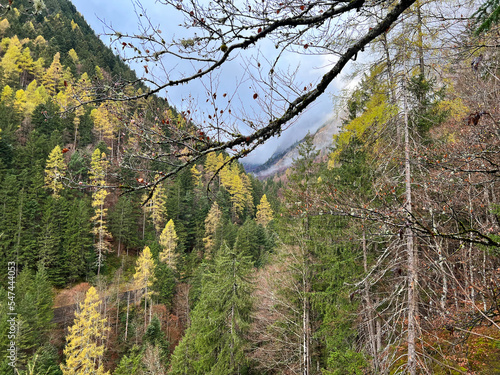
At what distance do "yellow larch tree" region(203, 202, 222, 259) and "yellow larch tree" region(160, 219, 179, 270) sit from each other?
4.67 meters

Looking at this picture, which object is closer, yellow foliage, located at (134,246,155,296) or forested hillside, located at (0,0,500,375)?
forested hillside, located at (0,0,500,375)

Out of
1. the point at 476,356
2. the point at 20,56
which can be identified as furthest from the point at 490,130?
the point at 20,56

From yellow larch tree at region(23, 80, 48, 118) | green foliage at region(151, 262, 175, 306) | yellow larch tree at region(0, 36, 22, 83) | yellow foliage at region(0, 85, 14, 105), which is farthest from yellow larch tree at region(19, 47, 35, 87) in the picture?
green foliage at region(151, 262, 175, 306)

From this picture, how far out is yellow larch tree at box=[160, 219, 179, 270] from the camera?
1144 inches

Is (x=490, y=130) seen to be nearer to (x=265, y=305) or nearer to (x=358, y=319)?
(x=358, y=319)

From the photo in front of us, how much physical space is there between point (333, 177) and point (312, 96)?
8.41m

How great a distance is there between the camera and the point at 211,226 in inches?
1407

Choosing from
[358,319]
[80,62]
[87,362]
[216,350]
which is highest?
[80,62]

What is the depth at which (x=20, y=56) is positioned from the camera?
4912 centimetres

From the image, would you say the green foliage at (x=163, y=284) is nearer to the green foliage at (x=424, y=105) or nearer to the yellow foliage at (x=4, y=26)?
the green foliage at (x=424, y=105)

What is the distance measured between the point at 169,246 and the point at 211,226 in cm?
743

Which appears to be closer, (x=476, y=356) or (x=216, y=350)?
(x=476, y=356)

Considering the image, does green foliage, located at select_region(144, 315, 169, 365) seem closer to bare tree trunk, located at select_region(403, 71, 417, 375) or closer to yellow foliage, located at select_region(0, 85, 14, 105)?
bare tree trunk, located at select_region(403, 71, 417, 375)

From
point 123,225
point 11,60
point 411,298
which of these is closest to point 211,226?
point 123,225
